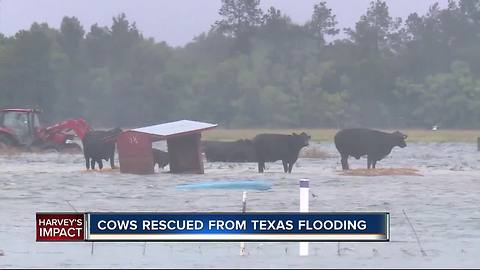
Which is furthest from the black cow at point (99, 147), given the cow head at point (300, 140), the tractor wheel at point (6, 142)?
the tractor wheel at point (6, 142)

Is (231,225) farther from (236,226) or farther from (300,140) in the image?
(300,140)

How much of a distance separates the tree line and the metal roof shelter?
81.6ft

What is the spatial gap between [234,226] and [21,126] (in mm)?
38421

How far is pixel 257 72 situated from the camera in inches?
2589

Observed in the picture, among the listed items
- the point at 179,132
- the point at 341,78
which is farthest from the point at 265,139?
the point at 341,78

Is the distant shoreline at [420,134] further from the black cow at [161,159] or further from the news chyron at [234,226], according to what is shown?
the news chyron at [234,226]

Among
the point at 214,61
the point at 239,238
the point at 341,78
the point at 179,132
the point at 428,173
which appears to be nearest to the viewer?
the point at 239,238

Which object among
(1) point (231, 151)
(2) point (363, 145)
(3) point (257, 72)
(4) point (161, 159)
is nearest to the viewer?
(4) point (161, 159)

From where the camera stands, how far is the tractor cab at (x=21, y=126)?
50344mm

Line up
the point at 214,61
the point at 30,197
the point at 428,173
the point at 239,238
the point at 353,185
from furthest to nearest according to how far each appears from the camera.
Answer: the point at 214,61 → the point at 428,173 → the point at 353,185 → the point at 30,197 → the point at 239,238

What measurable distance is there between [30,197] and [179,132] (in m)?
7.88

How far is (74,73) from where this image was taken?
64312 millimetres

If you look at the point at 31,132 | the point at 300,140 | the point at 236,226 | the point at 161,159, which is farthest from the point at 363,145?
the point at 236,226

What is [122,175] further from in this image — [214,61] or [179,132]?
[214,61]
